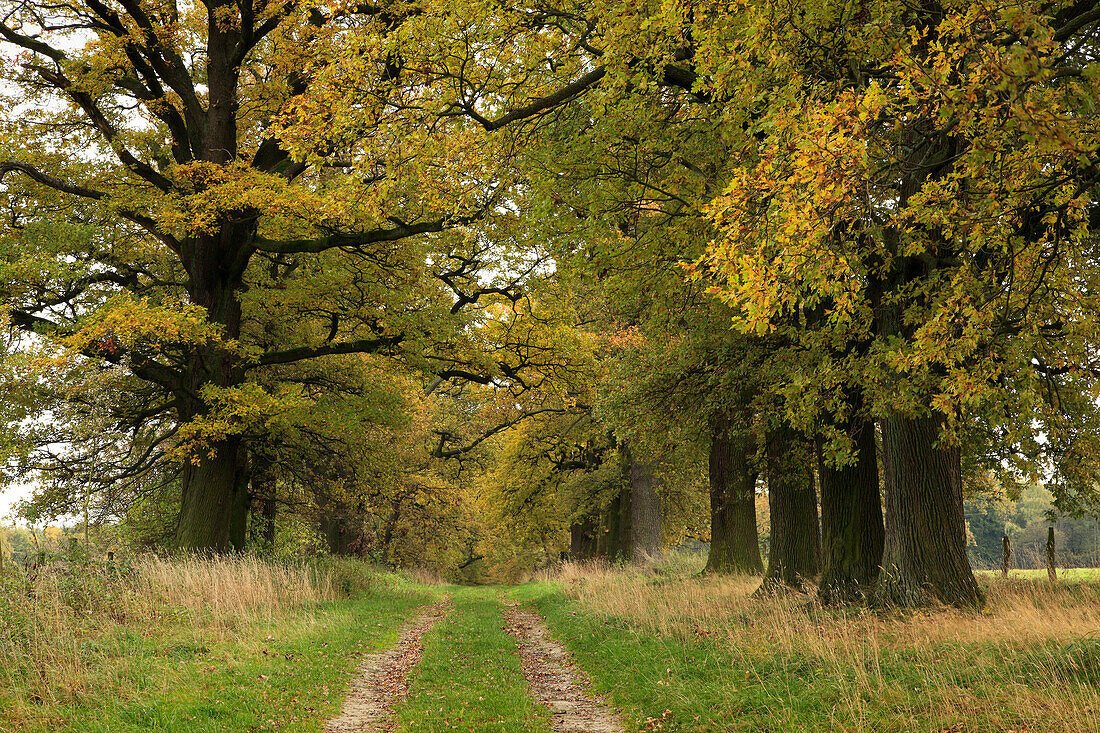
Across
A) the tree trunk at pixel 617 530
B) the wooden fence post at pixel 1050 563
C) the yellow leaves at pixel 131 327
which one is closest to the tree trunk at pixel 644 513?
the tree trunk at pixel 617 530

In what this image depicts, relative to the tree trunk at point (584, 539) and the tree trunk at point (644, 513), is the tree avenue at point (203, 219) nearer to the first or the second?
the tree trunk at point (644, 513)

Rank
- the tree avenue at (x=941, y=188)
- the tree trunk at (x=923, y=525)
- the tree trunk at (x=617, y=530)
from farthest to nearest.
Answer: the tree trunk at (x=617, y=530), the tree trunk at (x=923, y=525), the tree avenue at (x=941, y=188)

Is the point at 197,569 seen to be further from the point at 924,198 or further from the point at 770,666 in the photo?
the point at 924,198

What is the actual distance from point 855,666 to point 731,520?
41.8ft

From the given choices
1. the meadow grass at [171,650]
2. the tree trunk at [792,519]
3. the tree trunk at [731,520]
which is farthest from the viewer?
the tree trunk at [731,520]

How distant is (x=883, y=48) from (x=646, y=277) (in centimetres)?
488

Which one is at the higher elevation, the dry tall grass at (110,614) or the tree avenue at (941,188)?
the tree avenue at (941,188)

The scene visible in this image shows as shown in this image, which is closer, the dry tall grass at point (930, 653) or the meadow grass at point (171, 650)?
the dry tall grass at point (930, 653)

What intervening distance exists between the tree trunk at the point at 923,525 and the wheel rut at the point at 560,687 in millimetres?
4659

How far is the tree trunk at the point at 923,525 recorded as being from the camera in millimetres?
10266

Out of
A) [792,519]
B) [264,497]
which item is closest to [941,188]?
[792,519]

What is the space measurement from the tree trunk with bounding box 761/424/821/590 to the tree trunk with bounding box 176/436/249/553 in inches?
476

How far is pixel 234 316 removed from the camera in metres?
18.2

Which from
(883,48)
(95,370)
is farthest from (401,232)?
(883,48)
